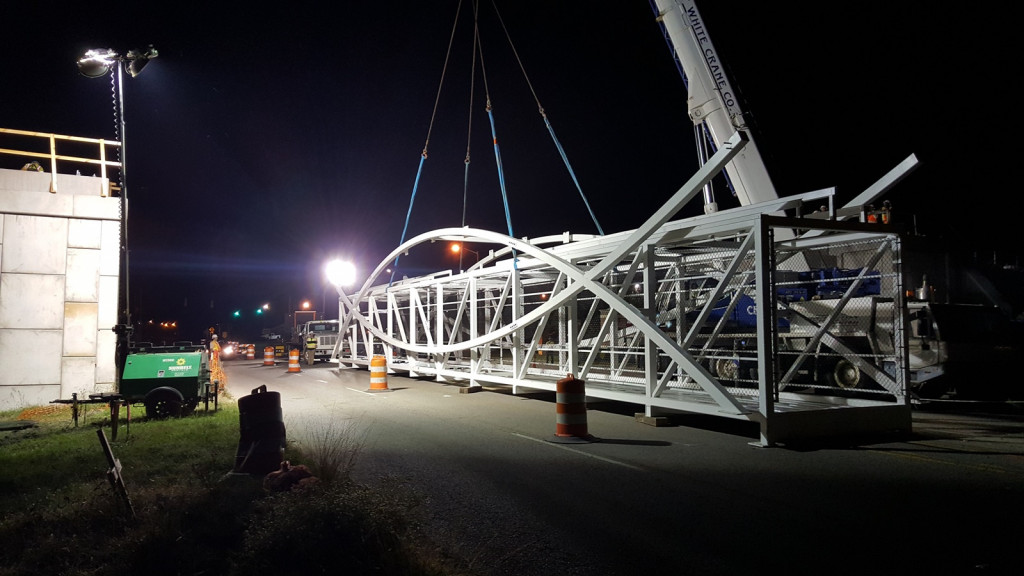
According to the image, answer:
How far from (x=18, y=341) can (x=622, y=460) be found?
14.4 m

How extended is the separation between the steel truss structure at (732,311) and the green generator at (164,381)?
21.6 ft

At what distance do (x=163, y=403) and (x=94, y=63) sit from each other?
20.4ft

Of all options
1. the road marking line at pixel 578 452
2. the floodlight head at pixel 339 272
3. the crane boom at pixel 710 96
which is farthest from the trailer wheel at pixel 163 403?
the floodlight head at pixel 339 272

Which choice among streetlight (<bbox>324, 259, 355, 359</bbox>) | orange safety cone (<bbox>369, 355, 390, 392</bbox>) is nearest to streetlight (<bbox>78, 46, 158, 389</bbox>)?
orange safety cone (<bbox>369, 355, 390, 392</bbox>)

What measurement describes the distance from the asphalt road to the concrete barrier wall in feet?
24.7

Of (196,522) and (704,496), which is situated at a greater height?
(196,522)

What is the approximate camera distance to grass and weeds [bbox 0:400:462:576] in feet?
14.7

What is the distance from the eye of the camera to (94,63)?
35.8ft

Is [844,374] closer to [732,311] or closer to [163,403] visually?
[732,311]

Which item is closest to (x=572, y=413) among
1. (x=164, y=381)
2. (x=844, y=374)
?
(x=164, y=381)

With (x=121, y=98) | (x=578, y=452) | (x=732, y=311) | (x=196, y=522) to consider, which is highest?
(x=121, y=98)

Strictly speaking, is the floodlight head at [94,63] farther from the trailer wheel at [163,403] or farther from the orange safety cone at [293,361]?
the orange safety cone at [293,361]

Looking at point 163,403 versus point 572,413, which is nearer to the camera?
point 572,413

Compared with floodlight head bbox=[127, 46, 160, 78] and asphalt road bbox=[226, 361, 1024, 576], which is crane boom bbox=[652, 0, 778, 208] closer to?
asphalt road bbox=[226, 361, 1024, 576]
